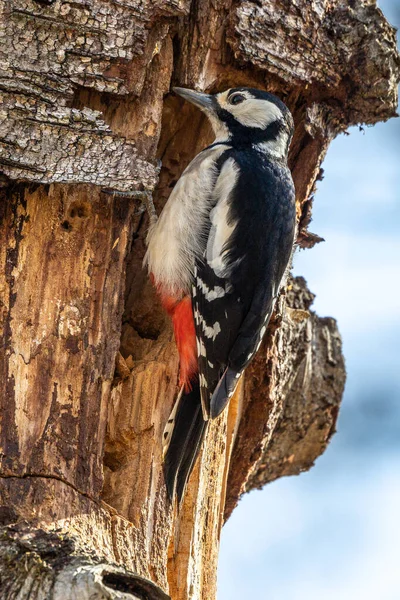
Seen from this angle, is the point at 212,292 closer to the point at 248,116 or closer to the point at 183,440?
the point at 183,440

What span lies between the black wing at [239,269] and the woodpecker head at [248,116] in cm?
17

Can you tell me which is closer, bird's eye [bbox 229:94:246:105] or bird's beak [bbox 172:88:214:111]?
bird's beak [bbox 172:88:214:111]

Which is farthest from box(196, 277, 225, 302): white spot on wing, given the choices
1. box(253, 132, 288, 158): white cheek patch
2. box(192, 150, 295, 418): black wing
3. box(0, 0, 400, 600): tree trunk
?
box(253, 132, 288, 158): white cheek patch

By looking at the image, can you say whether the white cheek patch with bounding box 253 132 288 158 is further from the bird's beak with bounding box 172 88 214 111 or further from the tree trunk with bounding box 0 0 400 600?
the bird's beak with bounding box 172 88 214 111

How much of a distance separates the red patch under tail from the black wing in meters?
0.05

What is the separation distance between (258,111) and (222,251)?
1.88 feet

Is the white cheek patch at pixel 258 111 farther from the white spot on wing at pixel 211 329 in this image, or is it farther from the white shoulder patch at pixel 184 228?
the white spot on wing at pixel 211 329

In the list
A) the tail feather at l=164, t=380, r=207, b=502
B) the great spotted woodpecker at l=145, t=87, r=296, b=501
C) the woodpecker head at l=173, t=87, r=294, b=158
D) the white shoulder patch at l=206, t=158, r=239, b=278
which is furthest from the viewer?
the woodpecker head at l=173, t=87, r=294, b=158

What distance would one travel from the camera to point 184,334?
3287 mm

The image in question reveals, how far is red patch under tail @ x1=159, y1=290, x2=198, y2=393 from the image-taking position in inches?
127

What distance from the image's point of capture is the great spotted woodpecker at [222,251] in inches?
125

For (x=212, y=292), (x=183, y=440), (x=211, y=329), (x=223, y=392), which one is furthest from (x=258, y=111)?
(x=183, y=440)

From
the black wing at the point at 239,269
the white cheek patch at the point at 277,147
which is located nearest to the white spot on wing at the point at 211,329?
the black wing at the point at 239,269

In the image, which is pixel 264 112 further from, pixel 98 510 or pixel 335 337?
pixel 98 510
